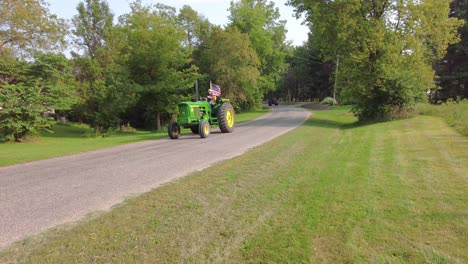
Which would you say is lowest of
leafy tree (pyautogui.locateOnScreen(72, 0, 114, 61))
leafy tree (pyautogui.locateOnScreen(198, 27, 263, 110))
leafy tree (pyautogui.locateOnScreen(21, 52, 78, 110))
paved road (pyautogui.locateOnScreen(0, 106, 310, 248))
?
paved road (pyautogui.locateOnScreen(0, 106, 310, 248))

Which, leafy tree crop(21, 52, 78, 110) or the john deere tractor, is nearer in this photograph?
the john deere tractor

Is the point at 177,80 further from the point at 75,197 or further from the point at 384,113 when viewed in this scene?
the point at 75,197

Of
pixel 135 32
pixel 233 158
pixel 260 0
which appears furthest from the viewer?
pixel 260 0

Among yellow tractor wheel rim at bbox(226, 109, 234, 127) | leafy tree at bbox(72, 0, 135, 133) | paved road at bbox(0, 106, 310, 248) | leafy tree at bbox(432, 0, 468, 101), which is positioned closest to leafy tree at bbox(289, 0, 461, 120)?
yellow tractor wheel rim at bbox(226, 109, 234, 127)

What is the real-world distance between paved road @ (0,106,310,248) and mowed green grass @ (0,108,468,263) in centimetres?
44

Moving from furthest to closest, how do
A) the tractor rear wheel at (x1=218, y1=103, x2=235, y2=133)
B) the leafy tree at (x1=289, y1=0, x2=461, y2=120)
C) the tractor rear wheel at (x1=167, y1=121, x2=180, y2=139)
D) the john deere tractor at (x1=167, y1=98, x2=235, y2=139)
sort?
the leafy tree at (x1=289, y1=0, x2=461, y2=120) < the tractor rear wheel at (x1=218, y1=103, x2=235, y2=133) < the tractor rear wheel at (x1=167, y1=121, x2=180, y2=139) < the john deere tractor at (x1=167, y1=98, x2=235, y2=139)

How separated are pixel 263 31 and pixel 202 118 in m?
35.8

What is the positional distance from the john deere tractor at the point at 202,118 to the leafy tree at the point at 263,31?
28869 mm

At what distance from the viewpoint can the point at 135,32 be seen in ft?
73.5

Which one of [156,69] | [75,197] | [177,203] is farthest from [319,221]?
[156,69]

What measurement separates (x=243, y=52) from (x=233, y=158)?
28.8 meters

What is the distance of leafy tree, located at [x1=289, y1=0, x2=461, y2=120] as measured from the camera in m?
18.8

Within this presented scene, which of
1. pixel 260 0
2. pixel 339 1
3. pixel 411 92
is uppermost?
pixel 260 0

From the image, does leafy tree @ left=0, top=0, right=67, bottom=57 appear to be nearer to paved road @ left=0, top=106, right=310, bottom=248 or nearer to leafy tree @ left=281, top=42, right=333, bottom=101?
paved road @ left=0, top=106, right=310, bottom=248
